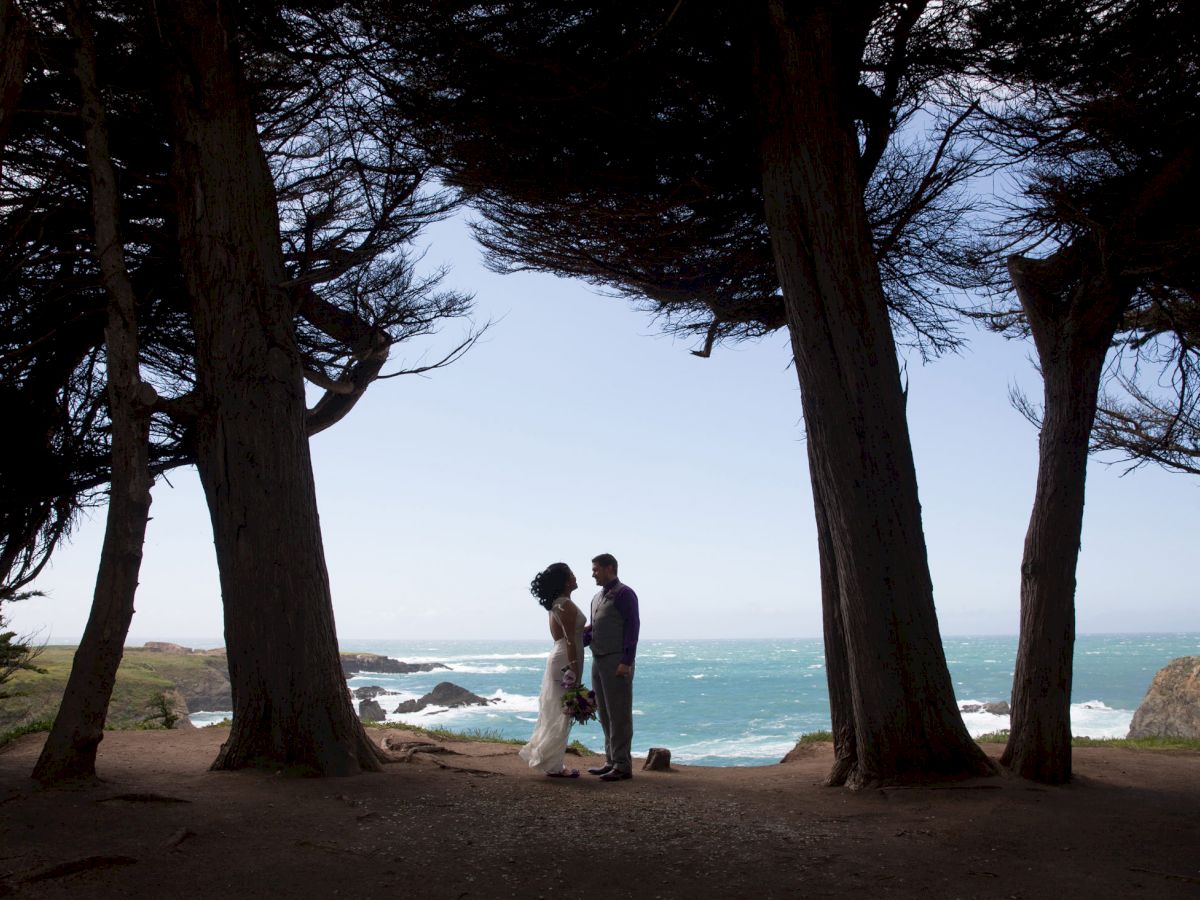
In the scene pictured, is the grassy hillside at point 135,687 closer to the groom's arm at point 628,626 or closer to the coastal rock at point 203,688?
the coastal rock at point 203,688

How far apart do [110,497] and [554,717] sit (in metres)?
3.37

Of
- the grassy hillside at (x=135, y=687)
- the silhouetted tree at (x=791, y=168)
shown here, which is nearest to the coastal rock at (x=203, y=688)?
the grassy hillside at (x=135, y=687)

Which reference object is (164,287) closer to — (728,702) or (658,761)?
(658,761)

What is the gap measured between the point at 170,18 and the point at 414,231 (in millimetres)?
2624

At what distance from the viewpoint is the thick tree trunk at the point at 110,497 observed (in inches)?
227

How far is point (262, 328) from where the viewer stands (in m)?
6.80

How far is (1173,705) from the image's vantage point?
15.6m

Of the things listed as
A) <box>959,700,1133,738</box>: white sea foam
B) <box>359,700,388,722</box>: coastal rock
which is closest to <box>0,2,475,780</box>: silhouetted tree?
<box>359,700,388,722</box>: coastal rock

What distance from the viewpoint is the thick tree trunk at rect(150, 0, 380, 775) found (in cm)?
636

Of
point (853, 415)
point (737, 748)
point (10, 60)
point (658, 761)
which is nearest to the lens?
point (10, 60)

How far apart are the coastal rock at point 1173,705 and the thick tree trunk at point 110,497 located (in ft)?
50.4

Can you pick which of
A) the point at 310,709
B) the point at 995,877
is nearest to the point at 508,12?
the point at 310,709

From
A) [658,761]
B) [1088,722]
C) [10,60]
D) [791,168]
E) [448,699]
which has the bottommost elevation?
[1088,722]

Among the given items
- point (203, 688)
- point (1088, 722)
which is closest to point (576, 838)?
point (203, 688)
